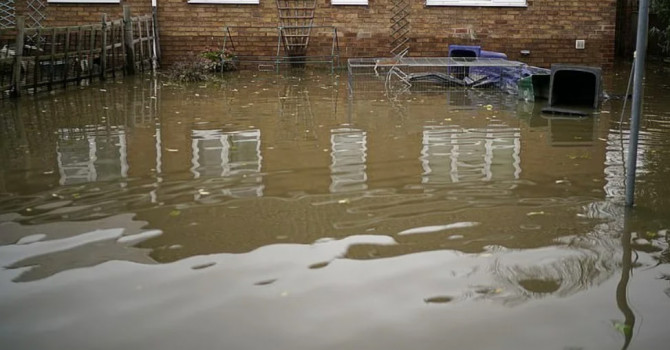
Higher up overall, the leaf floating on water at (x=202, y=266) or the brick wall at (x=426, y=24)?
the brick wall at (x=426, y=24)

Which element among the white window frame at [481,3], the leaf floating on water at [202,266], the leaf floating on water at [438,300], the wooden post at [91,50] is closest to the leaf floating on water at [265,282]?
the leaf floating on water at [202,266]

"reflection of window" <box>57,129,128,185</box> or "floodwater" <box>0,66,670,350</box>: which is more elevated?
"reflection of window" <box>57,129,128,185</box>

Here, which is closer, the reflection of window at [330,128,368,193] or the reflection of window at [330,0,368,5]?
the reflection of window at [330,128,368,193]

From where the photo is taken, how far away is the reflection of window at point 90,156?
22.2ft

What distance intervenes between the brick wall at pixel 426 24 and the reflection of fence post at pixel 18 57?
6264 mm

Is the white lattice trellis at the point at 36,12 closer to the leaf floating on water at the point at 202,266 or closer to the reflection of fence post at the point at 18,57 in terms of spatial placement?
the reflection of fence post at the point at 18,57

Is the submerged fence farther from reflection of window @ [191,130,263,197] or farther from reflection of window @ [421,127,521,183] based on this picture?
reflection of window @ [421,127,521,183]

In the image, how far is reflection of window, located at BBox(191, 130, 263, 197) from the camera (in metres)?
6.44

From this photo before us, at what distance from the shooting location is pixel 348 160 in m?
7.35

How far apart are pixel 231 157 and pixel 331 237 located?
2.72 meters

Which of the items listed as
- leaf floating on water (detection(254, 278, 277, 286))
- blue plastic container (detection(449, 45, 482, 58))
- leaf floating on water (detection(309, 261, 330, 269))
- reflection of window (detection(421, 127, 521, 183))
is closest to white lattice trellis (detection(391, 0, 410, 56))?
blue plastic container (detection(449, 45, 482, 58))

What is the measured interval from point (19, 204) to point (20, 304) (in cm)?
204

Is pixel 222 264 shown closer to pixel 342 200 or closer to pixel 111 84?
pixel 342 200

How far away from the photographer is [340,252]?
479 centimetres
